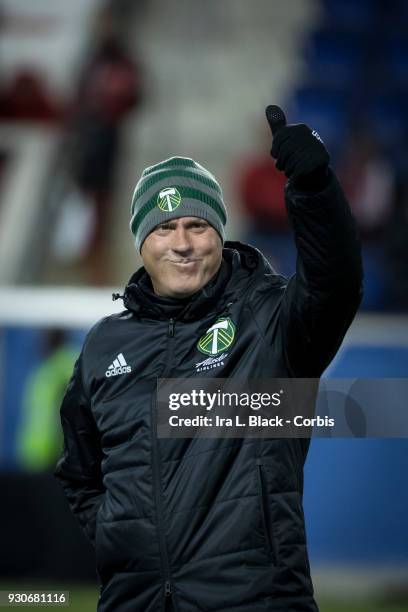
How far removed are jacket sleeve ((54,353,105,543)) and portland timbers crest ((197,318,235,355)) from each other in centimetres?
35

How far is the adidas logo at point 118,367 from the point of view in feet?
7.95

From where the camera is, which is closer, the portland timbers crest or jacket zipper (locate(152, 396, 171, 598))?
jacket zipper (locate(152, 396, 171, 598))

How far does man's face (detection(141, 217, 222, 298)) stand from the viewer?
2.42 meters

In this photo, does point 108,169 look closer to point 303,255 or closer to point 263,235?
point 263,235

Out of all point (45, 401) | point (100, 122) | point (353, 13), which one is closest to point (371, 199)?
point (100, 122)

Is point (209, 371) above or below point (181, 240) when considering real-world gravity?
below

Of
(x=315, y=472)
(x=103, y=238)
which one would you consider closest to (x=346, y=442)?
(x=315, y=472)

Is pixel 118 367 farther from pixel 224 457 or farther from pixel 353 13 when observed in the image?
pixel 353 13

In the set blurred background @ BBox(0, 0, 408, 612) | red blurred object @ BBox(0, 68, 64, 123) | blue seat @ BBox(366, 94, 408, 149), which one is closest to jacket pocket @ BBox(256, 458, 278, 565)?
blurred background @ BBox(0, 0, 408, 612)

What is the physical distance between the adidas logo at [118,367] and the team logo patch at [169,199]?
0.33 metres

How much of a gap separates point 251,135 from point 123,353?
267 inches

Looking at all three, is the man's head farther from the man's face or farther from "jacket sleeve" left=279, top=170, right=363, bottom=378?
"jacket sleeve" left=279, top=170, right=363, bottom=378

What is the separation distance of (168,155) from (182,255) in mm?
6366

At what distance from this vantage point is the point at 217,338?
2.35 meters
